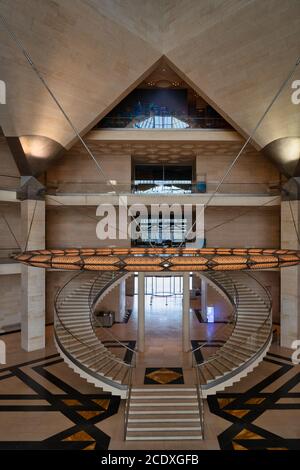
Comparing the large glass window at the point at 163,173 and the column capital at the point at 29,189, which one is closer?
the column capital at the point at 29,189

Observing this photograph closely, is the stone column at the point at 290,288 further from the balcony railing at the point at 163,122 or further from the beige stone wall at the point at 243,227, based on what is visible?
the balcony railing at the point at 163,122

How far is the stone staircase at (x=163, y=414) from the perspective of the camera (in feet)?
26.3

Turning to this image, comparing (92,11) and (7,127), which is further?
(7,127)

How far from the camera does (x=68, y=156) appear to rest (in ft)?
58.9

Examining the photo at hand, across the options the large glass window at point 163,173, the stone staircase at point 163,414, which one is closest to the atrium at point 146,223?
the stone staircase at point 163,414

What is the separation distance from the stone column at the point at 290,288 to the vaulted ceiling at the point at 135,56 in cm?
341

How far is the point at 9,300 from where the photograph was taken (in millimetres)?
16594

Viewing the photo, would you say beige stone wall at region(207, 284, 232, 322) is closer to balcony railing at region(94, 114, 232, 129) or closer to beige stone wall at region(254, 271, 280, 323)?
beige stone wall at region(254, 271, 280, 323)

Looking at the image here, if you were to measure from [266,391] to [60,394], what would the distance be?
6843 millimetres

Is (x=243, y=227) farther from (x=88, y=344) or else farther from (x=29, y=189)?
Result: (x=29, y=189)

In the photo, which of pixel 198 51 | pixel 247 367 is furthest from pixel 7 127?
pixel 247 367

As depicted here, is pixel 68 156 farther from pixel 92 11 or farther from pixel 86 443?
pixel 86 443

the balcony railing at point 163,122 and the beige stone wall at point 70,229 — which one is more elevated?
the balcony railing at point 163,122

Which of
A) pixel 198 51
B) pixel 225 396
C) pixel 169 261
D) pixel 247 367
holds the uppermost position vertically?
pixel 198 51
